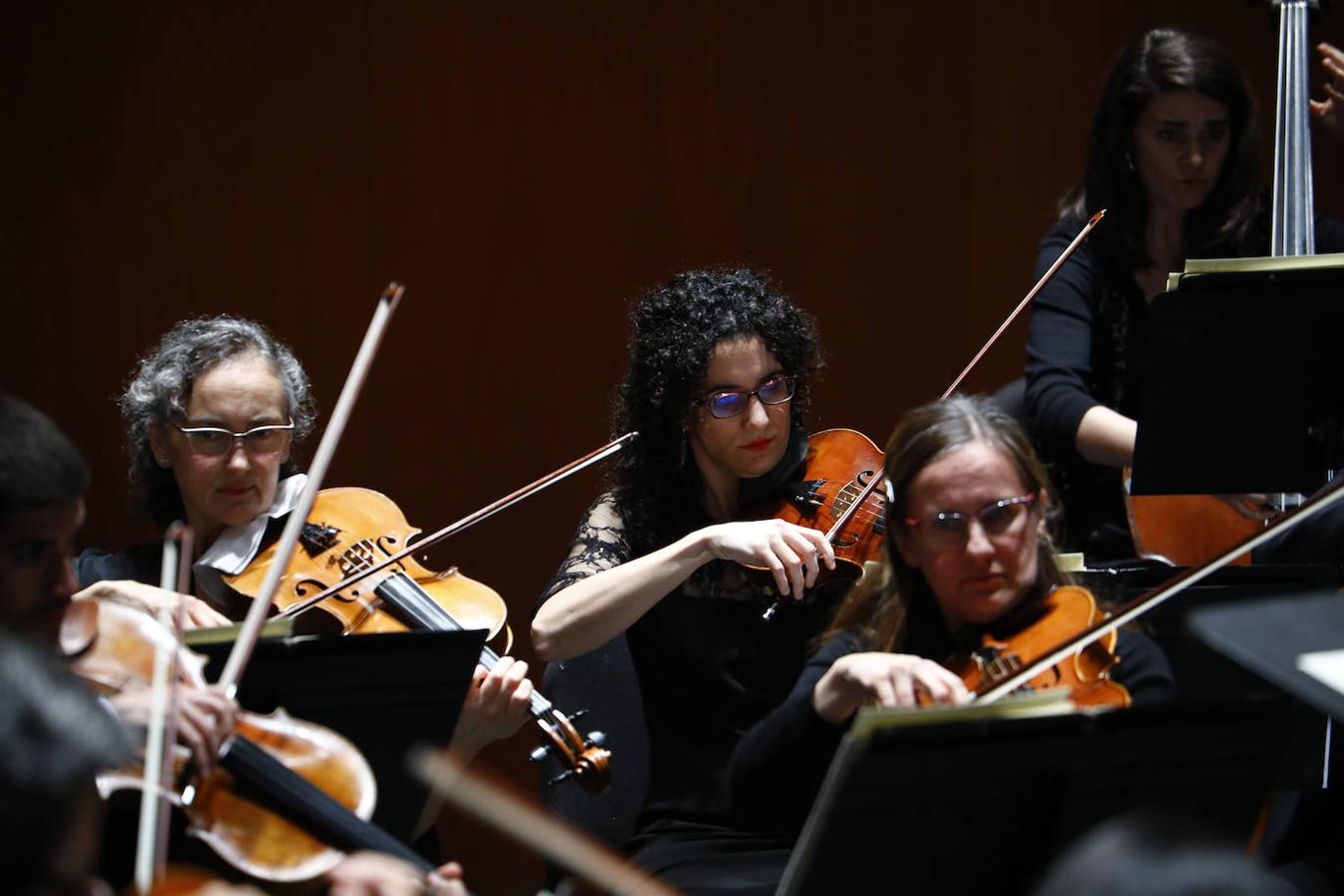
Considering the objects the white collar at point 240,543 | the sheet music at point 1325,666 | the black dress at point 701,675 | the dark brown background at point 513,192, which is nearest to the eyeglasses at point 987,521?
the black dress at point 701,675

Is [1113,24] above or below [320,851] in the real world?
above

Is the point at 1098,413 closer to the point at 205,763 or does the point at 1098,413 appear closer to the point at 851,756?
the point at 851,756

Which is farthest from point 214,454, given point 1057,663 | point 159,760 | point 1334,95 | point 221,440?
point 1334,95

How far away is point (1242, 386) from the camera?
186 centimetres

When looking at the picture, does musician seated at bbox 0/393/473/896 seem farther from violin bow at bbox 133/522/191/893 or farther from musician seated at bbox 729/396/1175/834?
musician seated at bbox 729/396/1175/834

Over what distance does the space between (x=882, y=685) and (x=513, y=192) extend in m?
1.71

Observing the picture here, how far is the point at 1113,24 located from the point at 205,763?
7.52 ft

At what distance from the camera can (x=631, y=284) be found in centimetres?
299

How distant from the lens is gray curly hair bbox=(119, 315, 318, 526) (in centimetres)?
211

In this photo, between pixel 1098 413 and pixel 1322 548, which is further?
pixel 1098 413

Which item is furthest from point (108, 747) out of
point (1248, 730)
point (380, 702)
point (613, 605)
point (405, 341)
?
point (405, 341)

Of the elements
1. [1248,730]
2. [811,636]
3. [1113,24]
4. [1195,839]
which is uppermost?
[1113,24]

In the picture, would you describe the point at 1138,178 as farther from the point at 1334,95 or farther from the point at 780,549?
the point at 780,549

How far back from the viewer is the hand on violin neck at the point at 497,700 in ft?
6.12
